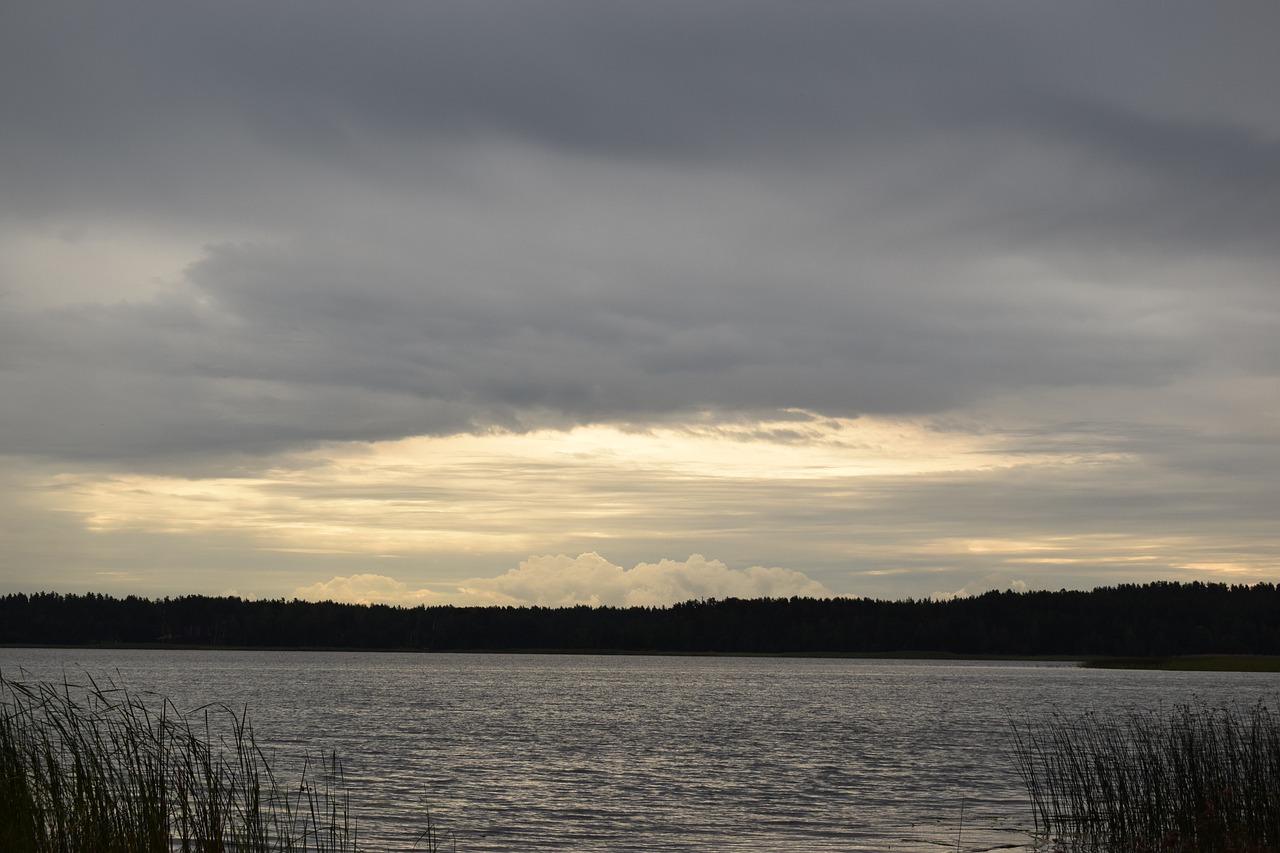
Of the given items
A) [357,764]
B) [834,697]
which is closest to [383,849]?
[357,764]

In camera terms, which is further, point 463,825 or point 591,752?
point 591,752

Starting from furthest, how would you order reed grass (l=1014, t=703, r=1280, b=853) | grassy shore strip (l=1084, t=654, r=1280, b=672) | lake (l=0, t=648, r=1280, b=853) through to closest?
grassy shore strip (l=1084, t=654, r=1280, b=672)
lake (l=0, t=648, r=1280, b=853)
reed grass (l=1014, t=703, r=1280, b=853)

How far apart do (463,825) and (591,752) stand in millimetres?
20212

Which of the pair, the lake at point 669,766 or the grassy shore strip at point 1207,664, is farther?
the grassy shore strip at point 1207,664

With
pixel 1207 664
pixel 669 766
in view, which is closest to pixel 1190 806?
pixel 669 766

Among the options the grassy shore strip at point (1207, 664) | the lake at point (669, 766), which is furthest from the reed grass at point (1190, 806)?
the grassy shore strip at point (1207, 664)

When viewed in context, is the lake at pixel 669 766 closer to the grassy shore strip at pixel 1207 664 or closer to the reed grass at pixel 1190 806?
the reed grass at pixel 1190 806

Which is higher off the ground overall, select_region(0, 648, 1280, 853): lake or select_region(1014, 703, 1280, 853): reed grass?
select_region(1014, 703, 1280, 853): reed grass

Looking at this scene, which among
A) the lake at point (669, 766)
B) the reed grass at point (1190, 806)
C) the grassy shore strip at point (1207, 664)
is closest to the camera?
the reed grass at point (1190, 806)

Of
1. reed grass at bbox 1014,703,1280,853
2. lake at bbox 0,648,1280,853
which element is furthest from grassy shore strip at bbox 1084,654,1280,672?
reed grass at bbox 1014,703,1280,853

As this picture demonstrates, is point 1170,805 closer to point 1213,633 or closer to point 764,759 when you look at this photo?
point 764,759

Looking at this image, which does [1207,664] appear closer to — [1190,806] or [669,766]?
[669,766]

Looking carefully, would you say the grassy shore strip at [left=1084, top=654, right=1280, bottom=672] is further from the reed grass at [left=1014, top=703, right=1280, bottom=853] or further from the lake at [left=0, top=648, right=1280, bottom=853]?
the reed grass at [left=1014, top=703, right=1280, bottom=853]

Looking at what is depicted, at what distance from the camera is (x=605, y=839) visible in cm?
2544
